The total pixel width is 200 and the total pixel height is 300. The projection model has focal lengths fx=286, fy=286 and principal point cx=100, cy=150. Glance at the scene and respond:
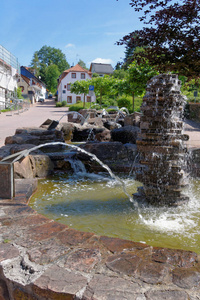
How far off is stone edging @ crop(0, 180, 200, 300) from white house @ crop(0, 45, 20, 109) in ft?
117

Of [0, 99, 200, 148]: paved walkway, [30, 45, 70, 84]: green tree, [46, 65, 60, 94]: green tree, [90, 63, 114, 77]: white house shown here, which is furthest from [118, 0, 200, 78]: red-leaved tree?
[30, 45, 70, 84]: green tree

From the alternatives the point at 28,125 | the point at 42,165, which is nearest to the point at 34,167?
the point at 42,165

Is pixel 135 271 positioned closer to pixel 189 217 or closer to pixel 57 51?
pixel 189 217

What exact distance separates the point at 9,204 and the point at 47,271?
1633 mm

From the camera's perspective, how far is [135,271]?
2049 millimetres

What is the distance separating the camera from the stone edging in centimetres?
184

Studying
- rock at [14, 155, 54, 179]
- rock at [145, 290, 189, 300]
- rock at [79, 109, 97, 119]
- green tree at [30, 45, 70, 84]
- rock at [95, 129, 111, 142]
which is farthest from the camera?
green tree at [30, 45, 70, 84]

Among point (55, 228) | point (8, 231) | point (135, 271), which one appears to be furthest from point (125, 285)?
point (8, 231)

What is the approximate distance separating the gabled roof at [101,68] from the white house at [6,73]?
135 ft

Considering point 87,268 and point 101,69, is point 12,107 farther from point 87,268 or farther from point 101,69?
point 101,69

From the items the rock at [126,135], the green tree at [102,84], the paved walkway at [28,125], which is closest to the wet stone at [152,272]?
the paved walkway at [28,125]

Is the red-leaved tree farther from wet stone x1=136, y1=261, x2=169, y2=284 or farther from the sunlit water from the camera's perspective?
wet stone x1=136, y1=261, x2=169, y2=284

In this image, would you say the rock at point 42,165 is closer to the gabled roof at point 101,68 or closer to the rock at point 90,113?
the rock at point 90,113

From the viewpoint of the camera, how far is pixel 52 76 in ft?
317
